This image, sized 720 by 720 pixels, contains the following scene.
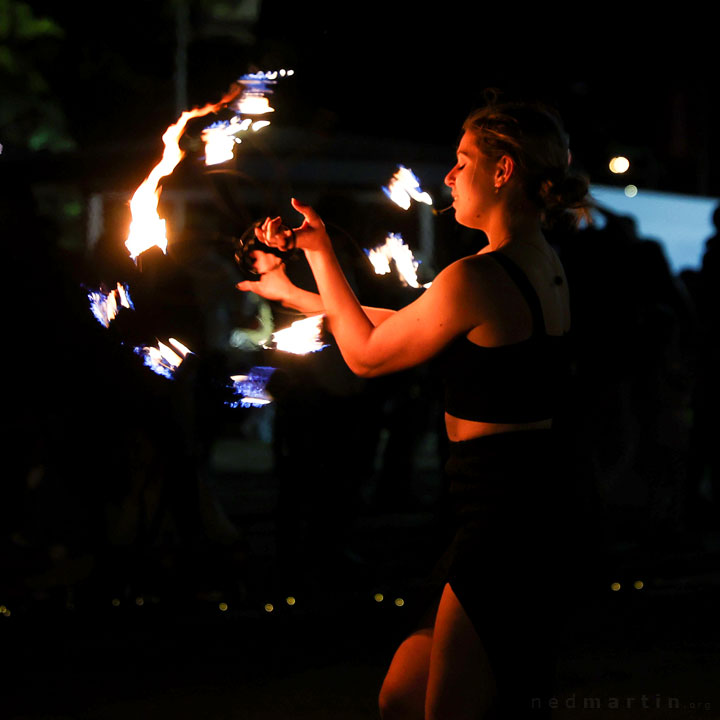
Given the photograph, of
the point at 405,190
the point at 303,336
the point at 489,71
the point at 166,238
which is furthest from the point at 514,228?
the point at 489,71

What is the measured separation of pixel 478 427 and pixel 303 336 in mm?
629

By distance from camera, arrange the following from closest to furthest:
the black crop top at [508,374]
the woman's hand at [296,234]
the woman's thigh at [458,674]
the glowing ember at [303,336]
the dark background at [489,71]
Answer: the woman's thigh at [458,674]
the black crop top at [508,374]
the woman's hand at [296,234]
the glowing ember at [303,336]
the dark background at [489,71]

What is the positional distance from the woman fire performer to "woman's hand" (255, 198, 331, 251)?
0.12 meters

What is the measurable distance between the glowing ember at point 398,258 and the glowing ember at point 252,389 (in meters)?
0.52

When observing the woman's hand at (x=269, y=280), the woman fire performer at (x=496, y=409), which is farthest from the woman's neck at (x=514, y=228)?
the woman's hand at (x=269, y=280)

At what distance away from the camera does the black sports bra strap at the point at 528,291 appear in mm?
2902

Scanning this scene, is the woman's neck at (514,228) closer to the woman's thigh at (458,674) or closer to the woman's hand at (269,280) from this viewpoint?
the woman's hand at (269,280)

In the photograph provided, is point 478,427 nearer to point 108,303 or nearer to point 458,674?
point 458,674

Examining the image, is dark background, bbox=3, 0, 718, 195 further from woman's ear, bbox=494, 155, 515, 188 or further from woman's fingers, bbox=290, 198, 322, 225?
woman's ear, bbox=494, 155, 515, 188

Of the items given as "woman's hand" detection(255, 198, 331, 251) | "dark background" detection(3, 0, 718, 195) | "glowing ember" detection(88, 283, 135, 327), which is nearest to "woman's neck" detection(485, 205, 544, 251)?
"woman's hand" detection(255, 198, 331, 251)

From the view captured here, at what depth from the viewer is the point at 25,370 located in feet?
22.3

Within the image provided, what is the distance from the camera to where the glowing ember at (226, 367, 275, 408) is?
11.3 ft

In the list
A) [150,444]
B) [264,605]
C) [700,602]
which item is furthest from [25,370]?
[700,602]

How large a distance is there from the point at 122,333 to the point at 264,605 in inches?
127
